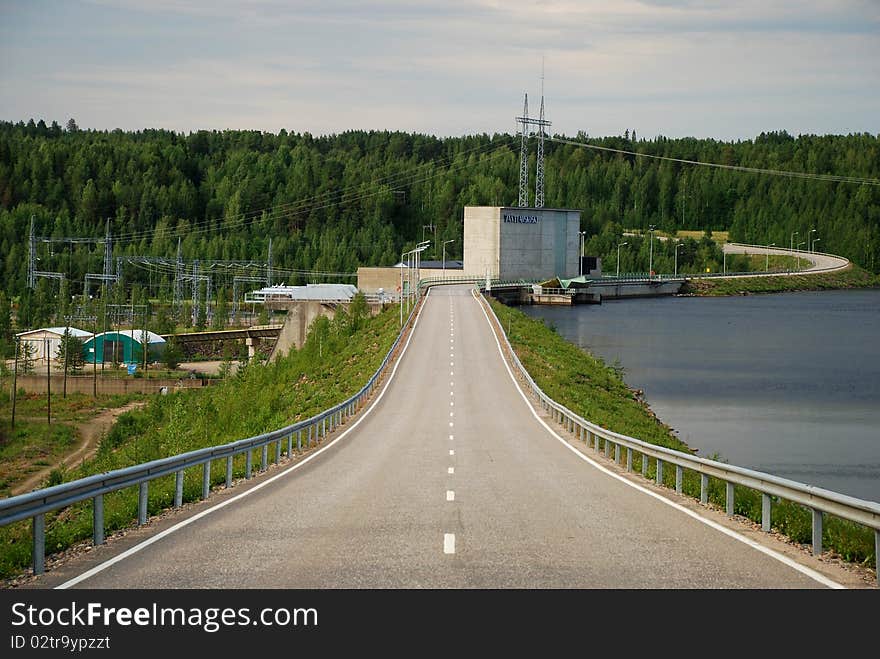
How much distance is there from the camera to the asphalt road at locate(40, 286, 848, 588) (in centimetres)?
1209

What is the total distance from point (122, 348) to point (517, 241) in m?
61.0

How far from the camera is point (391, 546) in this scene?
46.4 feet

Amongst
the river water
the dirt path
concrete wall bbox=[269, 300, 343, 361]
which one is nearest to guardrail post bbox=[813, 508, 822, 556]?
the river water

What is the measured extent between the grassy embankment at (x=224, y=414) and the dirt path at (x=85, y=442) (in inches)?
82.1

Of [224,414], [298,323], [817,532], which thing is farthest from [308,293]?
[817,532]

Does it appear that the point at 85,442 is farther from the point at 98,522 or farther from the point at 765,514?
the point at 765,514

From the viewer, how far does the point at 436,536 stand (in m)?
15.0

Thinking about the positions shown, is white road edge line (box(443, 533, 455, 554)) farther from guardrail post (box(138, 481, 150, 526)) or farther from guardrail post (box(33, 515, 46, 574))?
guardrail post (box(33, 515, 46, 574))

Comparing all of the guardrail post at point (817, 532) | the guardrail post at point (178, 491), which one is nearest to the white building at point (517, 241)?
the guardrail post at point (178, 491)

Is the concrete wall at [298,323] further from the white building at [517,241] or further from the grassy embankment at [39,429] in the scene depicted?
the white building at [517,241]

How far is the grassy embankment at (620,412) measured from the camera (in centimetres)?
1532

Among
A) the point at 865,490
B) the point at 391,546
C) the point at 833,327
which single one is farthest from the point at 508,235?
the point at 391,546
